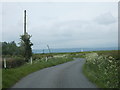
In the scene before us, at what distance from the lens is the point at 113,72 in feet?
41.7

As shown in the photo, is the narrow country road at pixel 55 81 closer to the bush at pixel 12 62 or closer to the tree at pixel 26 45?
the bush at pixel 12 62

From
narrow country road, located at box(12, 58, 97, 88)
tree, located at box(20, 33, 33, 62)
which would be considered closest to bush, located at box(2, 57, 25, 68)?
tree, located at box(20, 33, 33, 62)

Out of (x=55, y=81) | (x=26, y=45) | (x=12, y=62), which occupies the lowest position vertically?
(x=55, y=81)

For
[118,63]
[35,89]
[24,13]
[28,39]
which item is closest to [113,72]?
[118,63]

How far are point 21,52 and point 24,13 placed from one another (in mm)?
6598

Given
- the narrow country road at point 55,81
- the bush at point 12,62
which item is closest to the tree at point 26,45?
the bush at point 12,62

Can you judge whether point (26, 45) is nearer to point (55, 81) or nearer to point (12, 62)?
point (12, 62)

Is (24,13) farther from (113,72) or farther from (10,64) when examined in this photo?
(113,72)

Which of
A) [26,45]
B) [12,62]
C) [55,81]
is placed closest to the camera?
[55,81]

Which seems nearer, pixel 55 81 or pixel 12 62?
pixel 55 81

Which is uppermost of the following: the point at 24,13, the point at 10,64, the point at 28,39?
the point at 24,13

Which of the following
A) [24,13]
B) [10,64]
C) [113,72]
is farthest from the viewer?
[24,13]

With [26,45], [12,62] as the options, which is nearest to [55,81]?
[12,62]

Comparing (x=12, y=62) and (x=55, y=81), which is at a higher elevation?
(x=12, y=62)
